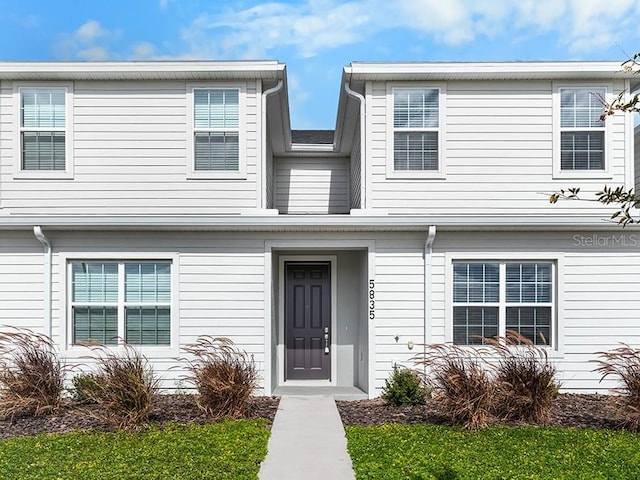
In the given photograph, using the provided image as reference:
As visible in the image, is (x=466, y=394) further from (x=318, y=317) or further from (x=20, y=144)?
(x=20, y=144)

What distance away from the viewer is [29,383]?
7.30 metres

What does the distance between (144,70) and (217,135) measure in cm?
160

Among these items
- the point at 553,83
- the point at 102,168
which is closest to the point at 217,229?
the point at 102,168

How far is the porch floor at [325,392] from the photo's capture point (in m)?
8.48

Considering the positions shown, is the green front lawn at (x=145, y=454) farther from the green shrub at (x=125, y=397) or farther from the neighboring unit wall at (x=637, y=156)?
the neighboring unit wall at (x=637, y=156)

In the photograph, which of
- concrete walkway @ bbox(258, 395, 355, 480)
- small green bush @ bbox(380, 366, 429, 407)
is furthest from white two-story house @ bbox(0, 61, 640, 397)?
concrete walkway @ bbox(258, 395, 355, 480)

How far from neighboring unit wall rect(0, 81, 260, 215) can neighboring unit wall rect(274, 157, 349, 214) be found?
10.2ft

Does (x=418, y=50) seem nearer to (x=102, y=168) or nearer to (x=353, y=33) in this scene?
(x=353, y=33)

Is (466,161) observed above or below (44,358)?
above

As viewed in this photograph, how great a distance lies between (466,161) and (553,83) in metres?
1.96

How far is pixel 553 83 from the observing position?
884 centimetres

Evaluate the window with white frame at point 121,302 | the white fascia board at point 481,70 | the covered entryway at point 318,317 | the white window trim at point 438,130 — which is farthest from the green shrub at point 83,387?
the white fascia board at point 481,70

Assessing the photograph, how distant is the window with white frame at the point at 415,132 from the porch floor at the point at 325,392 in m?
3.81

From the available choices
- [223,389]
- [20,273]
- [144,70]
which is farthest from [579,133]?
[20,273]
